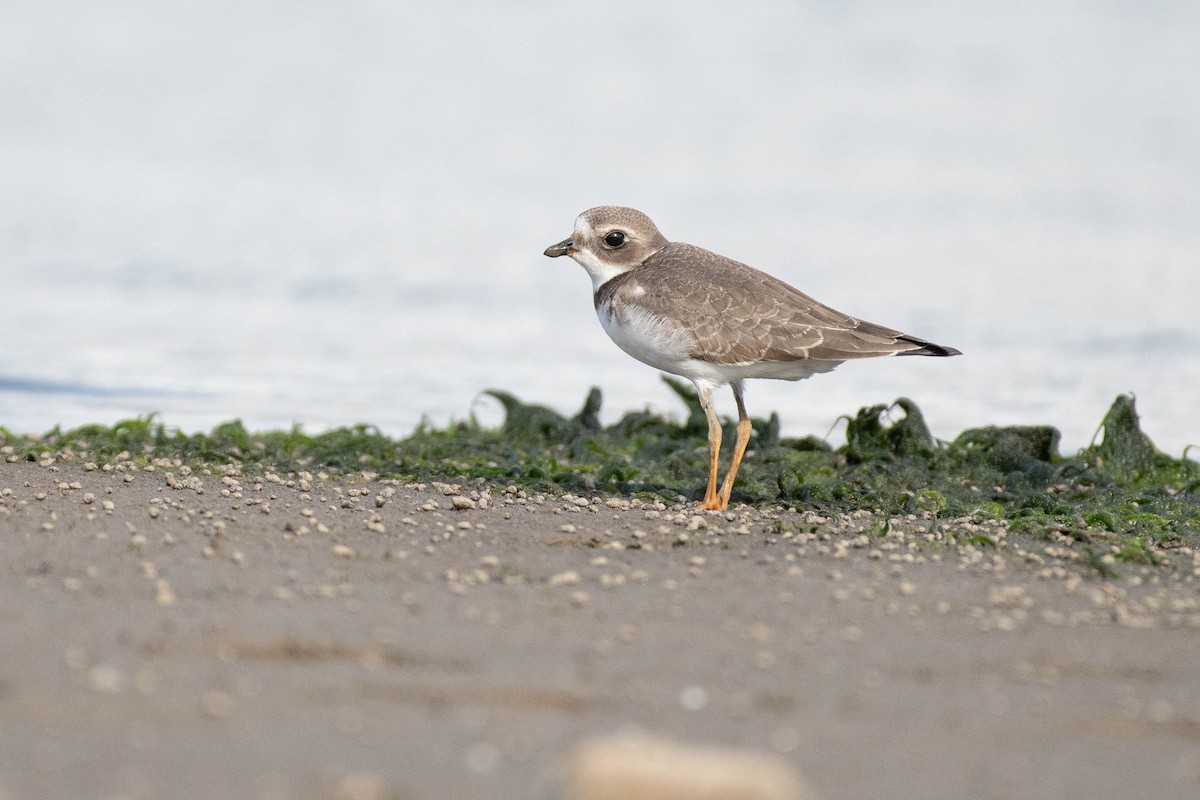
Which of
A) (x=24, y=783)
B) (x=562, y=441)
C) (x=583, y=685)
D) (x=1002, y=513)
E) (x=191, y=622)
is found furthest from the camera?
(x=562, y=441)

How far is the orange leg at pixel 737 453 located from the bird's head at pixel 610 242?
43.6 inches

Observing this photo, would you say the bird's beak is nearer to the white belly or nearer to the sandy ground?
the white belly

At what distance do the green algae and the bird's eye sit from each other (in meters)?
1.51

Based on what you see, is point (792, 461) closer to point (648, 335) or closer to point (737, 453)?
point (737, 453)

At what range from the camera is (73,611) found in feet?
15.4

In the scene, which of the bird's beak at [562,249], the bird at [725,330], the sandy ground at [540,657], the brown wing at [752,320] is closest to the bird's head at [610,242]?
the bird's beak at [562,249]

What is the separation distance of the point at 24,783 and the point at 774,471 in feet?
21.0

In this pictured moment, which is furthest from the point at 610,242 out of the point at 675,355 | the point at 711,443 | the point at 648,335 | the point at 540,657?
the point at 540,657

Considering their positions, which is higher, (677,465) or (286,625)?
(677,465)

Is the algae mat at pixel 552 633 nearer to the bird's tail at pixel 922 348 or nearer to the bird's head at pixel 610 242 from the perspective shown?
the bird's tail at pixel 922 348

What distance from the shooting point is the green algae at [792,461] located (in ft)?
26.5

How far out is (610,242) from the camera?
8922 millimetres

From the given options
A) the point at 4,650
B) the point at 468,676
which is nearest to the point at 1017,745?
the point at 468,676

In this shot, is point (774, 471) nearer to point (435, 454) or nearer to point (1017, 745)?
point (435, 454)
